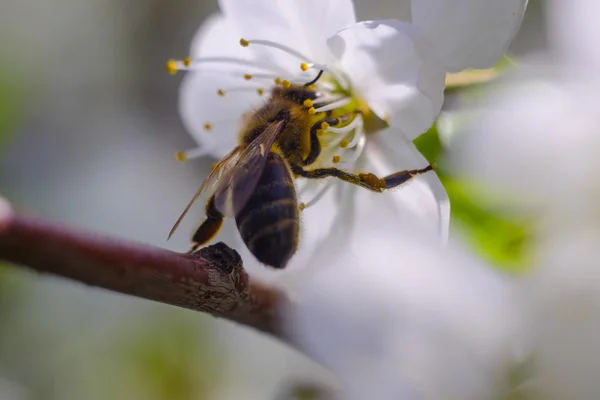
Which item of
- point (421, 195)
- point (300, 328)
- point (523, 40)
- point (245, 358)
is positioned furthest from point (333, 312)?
point (523, 40)

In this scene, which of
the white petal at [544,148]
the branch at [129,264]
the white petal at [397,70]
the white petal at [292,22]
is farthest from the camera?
the white petal at [292,22]

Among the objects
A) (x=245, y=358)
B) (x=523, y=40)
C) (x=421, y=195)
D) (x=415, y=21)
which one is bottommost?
(x=245, y=358)

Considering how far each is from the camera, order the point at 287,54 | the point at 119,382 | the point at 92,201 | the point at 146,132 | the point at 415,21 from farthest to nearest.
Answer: the point at 146,132 → the point at 92,201 → the point at 119,382 → the point at 287,54 → the point at 415,21

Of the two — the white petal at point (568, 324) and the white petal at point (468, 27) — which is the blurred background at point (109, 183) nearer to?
the white petal at point (468, 27)

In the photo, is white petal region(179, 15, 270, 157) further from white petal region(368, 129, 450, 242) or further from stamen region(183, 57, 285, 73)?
white petal region(368, 129, 450, 242)

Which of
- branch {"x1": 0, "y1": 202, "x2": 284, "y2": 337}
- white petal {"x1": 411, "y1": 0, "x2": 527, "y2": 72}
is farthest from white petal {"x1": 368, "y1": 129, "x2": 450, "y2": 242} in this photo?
branch {"x1": 0, "y1": 202, "x2": 284, "y2": 337}

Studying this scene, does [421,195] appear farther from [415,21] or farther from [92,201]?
[92,201]

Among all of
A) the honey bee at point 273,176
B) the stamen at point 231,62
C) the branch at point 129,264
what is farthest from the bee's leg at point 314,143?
the branch at point 129,264
